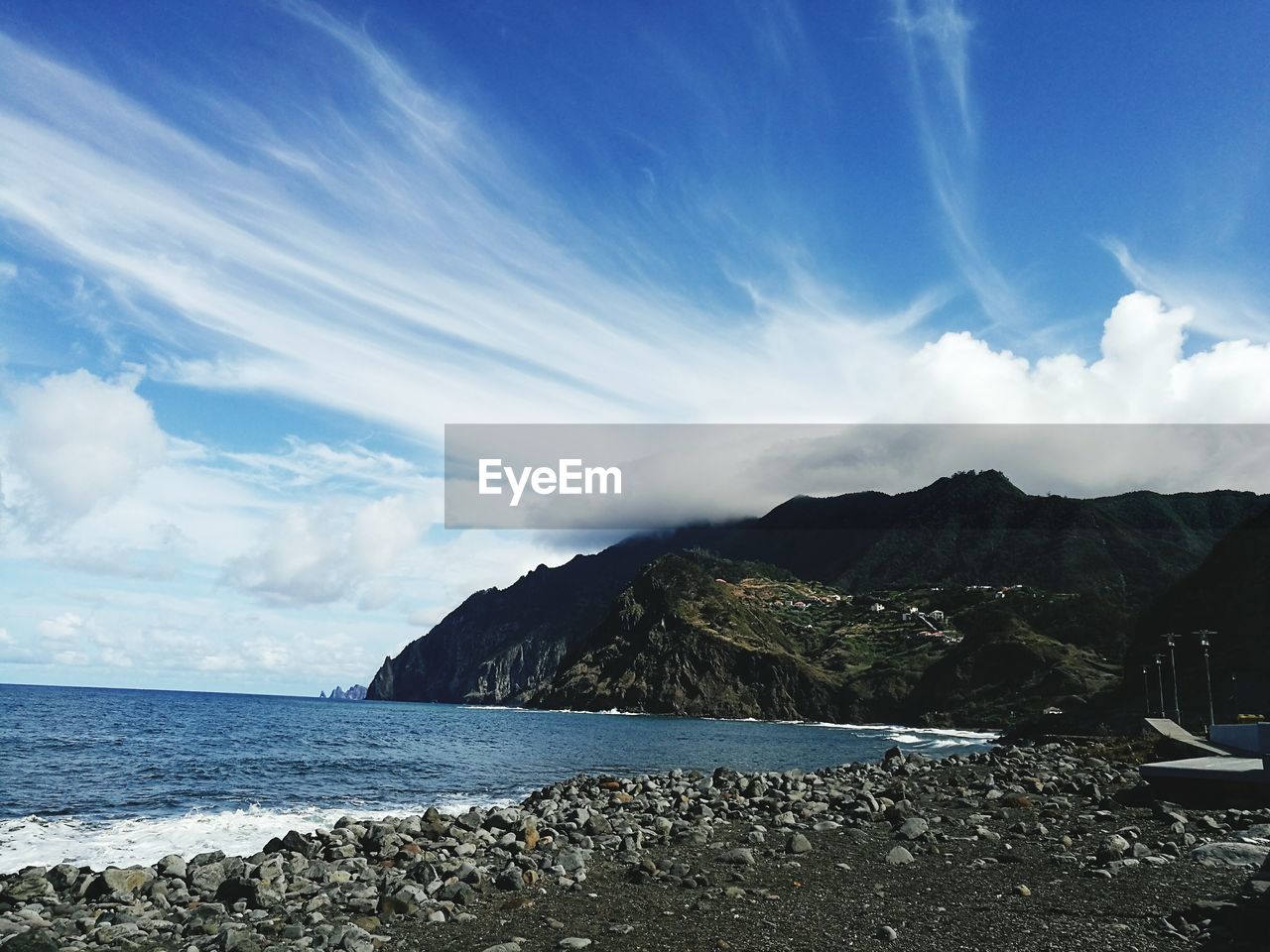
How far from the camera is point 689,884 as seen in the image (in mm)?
16391

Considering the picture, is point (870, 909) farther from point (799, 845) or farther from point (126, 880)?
point (126, 880)

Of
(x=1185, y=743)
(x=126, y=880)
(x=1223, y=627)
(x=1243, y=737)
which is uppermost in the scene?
(x=1223, y=627)

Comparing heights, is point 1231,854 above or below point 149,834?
above

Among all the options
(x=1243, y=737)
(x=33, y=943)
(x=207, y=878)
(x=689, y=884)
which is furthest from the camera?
(x=1243, y=737)

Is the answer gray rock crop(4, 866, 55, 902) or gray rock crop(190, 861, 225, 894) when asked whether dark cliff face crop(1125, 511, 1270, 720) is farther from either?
gray rock crop(4, 866, 55, 902)

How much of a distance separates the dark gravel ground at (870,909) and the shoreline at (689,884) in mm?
60

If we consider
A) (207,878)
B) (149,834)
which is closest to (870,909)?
(207,878)

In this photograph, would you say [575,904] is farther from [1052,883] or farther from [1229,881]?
[1229,881]

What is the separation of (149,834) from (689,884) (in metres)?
20.9

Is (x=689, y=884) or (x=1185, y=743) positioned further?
(x=1185, y=743)

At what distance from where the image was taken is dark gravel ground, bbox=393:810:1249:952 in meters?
12.1

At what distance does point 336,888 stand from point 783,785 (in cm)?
2041

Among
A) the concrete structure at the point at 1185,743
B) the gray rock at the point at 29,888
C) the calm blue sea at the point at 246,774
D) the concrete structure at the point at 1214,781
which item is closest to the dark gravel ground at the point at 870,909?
the gray rock at the point at 29,888

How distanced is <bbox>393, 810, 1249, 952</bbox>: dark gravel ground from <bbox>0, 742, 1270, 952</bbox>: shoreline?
6 centimetres
